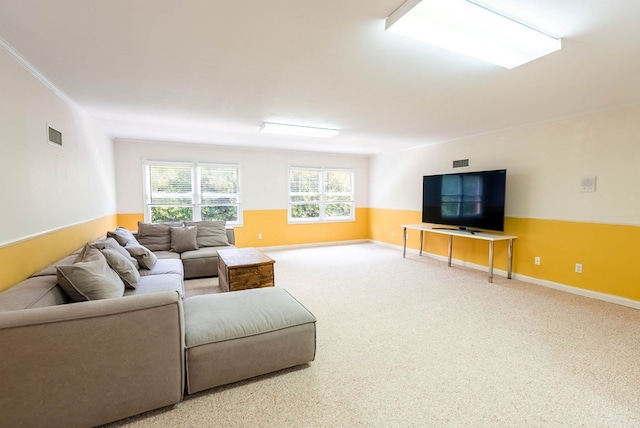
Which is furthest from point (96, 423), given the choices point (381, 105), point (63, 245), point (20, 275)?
point (381, 105)

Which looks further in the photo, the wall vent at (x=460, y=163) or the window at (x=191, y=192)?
the window at (x=191, y=192)

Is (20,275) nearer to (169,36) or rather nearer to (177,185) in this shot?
(169,36)

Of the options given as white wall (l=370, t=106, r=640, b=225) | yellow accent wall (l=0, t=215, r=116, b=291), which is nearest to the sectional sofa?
yellow accent wall (l=0, t=215, r=116, b=291)

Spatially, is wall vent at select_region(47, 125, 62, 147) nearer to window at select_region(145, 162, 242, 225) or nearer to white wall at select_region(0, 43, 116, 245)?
white wall at select_region(0, 43, 116, 245)

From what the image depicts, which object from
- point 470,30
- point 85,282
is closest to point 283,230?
point 85,282

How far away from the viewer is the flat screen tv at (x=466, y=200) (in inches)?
172

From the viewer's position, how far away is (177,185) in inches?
229

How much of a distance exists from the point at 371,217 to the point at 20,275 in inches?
265

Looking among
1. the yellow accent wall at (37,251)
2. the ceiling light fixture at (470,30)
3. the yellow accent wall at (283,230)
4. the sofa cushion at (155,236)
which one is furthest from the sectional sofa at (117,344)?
the yellow accent wall at (283,230)

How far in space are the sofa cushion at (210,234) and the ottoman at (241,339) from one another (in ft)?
8.58

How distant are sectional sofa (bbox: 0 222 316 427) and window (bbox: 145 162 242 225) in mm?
3661

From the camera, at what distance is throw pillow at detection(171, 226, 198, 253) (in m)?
4.42

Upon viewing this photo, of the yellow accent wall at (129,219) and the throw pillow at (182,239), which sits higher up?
the yellow accent wall at (129,219)

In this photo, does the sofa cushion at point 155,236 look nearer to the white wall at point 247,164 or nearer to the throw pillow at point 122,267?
the white wall at point 247,164
